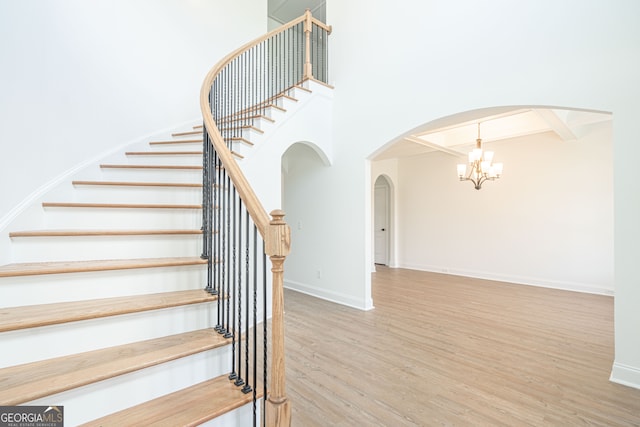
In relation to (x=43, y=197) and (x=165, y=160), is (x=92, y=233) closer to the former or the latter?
(x=43, y=197)

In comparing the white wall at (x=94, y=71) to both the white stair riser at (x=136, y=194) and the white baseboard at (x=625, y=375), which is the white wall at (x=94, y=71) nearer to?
the white stair riser at (x=136, y=194)

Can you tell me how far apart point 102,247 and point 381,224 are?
21.4 ft

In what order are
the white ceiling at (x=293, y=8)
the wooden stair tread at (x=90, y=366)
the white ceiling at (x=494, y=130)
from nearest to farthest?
the wooden stair tread at (x=90, y=366) → the white ceiling at (x=494, y=130) → the white ceiling at (x=293, y=8)

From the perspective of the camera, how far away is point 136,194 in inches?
105

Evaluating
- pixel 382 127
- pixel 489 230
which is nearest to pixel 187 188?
pixel 382 127

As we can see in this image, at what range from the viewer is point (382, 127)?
3834mm

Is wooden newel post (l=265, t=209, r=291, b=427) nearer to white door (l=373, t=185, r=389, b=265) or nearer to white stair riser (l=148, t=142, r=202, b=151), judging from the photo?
white stair riser (l=148, t=142, r=202, b=151)

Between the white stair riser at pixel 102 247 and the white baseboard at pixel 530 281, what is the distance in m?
5.67

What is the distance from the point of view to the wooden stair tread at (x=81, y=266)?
1630 mm

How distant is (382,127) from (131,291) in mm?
3211

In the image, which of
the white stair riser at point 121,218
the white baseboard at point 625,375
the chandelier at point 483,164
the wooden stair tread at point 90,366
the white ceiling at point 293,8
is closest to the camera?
the wooden stair tread at point 90,366

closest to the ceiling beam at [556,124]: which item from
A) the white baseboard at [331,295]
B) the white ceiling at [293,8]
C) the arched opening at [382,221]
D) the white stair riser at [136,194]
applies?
the white baseboard at [331,295]

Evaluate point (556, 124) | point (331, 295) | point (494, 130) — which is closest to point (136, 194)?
point (331, 295)

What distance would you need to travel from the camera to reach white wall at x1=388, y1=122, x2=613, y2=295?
15.7ft
